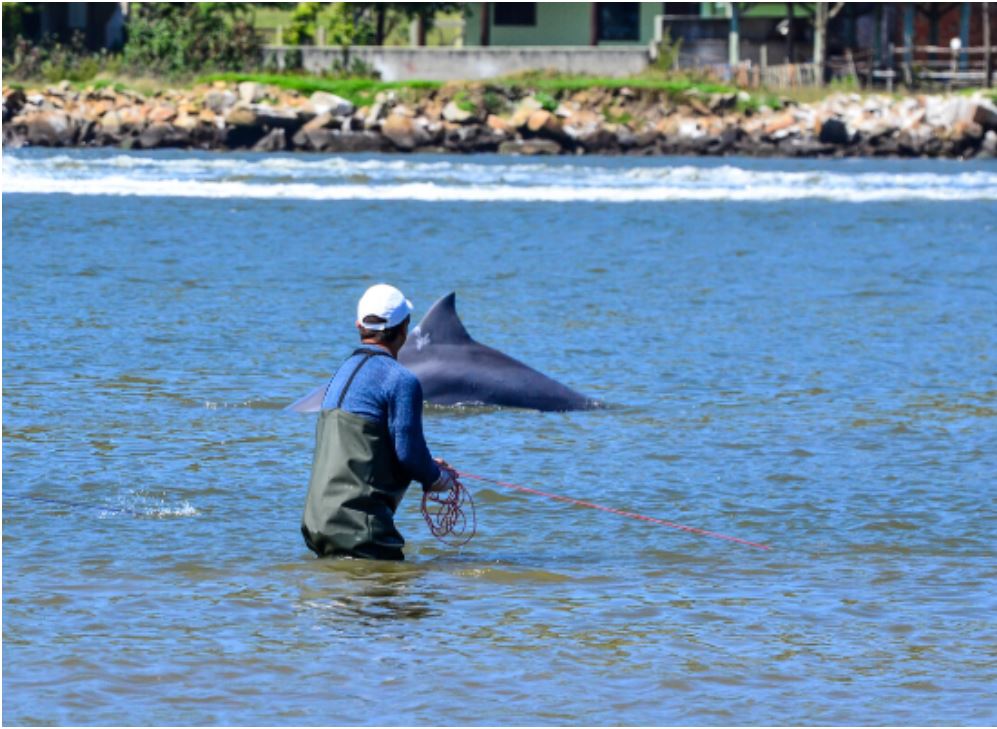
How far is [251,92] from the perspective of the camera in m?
65.5

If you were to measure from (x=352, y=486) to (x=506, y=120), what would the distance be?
2224 inches

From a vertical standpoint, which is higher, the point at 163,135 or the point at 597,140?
the point at 163,135

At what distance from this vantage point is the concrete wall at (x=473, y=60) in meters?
69.2

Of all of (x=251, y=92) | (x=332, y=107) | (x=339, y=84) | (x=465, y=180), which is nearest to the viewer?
(x=465, y=180)

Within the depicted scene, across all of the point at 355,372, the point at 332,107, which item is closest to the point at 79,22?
the point at 332,107

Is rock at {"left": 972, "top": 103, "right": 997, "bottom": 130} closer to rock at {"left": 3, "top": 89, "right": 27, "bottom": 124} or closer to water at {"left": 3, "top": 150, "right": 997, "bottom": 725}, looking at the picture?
rock at {"left": 3, "top": 89, "right": 27, "bottom": 124}

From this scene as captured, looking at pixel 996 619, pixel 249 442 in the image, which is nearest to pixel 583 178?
pixel 249 442

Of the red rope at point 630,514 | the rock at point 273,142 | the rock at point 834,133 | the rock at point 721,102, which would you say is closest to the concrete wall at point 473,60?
the rock at point 721,102

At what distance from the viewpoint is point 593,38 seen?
243ft

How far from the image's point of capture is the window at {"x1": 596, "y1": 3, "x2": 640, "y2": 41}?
7406cm

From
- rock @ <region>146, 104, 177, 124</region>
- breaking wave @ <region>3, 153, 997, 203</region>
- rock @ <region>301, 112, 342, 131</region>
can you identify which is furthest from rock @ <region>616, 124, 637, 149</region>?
rock @ <region>146, 104, 177, 124</region>

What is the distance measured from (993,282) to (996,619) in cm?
A: 1990

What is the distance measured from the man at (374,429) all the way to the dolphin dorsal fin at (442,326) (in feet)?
20.4

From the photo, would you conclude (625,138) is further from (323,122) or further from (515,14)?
(515,14)
